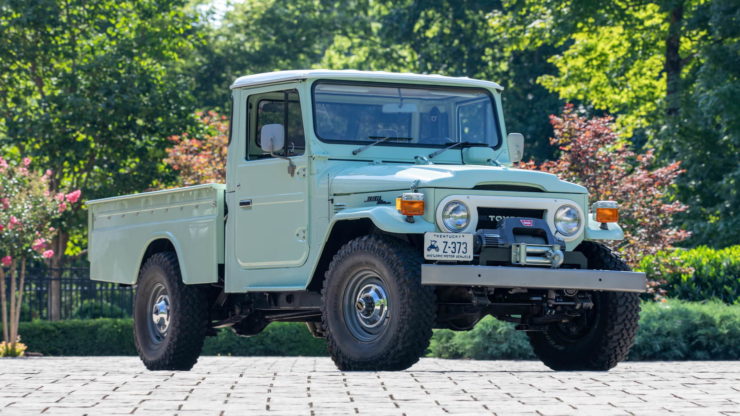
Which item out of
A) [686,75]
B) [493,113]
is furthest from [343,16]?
[493,113]

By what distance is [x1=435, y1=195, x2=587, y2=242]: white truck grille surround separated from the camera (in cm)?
1008

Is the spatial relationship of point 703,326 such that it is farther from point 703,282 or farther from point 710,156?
point 710,156

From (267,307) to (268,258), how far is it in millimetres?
607

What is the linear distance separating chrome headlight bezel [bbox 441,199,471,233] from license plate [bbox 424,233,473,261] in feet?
0.69

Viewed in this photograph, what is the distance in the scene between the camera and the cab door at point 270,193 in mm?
11273

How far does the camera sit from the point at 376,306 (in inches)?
400

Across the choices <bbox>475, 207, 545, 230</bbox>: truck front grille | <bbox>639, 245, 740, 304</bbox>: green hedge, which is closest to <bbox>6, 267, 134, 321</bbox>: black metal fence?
<bbox>639, 245, 740, 304</bbox>: green hedge

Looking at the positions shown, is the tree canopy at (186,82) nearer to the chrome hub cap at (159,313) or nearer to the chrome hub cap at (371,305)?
the chrome hub cap at (159,313)

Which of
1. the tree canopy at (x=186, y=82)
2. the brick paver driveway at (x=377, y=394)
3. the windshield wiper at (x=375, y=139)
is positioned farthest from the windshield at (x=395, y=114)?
the tree canopy at (x=186, y=82)

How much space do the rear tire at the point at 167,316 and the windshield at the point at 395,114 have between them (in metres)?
2.30

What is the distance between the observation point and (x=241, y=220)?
1184 centimetres

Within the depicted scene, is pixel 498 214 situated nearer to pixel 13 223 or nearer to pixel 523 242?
pixel 523 242

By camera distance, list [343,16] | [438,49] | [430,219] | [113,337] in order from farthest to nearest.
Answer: [343,16]
[438,49]
[113,337]
[430,219]

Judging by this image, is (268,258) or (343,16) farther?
(343,16)
